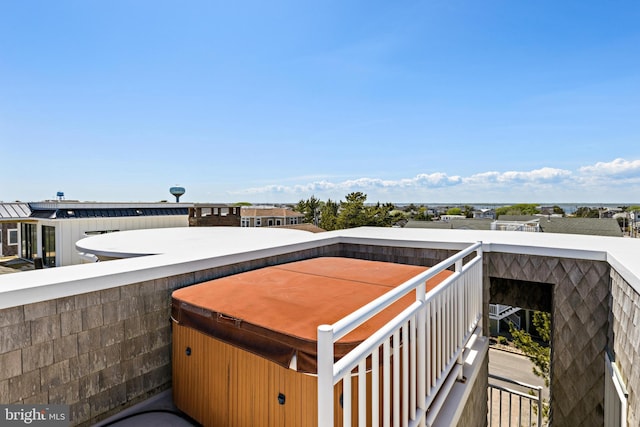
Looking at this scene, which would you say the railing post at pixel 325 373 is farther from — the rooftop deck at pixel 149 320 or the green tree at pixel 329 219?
the green tree at pixel 329 219

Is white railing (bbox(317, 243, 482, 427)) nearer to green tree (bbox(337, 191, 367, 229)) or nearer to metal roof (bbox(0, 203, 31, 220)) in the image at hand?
metal roof (bbox(0, 203, 31, 220))

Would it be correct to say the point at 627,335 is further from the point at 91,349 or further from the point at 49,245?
the point at 49,245

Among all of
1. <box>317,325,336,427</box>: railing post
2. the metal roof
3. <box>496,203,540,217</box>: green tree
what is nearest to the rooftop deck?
<box>317,325,336,427</box>: railing post

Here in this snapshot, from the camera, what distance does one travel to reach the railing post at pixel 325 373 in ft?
3.29

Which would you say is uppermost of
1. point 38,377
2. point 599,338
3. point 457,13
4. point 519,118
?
point 457,13

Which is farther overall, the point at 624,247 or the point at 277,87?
the point at 277,87

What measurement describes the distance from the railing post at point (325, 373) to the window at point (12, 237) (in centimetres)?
2360

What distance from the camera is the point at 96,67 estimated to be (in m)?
8.89

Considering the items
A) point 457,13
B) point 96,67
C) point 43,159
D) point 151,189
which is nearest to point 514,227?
point 457,13

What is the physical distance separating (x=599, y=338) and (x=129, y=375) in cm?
472

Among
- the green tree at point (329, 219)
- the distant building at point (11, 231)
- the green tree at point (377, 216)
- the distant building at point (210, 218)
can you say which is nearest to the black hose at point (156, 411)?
the distant building at point (210, 218)

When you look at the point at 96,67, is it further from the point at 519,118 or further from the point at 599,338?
the point at 519,118

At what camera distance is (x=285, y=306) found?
7.32 ft

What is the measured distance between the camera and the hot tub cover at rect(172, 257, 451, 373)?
1767mm
